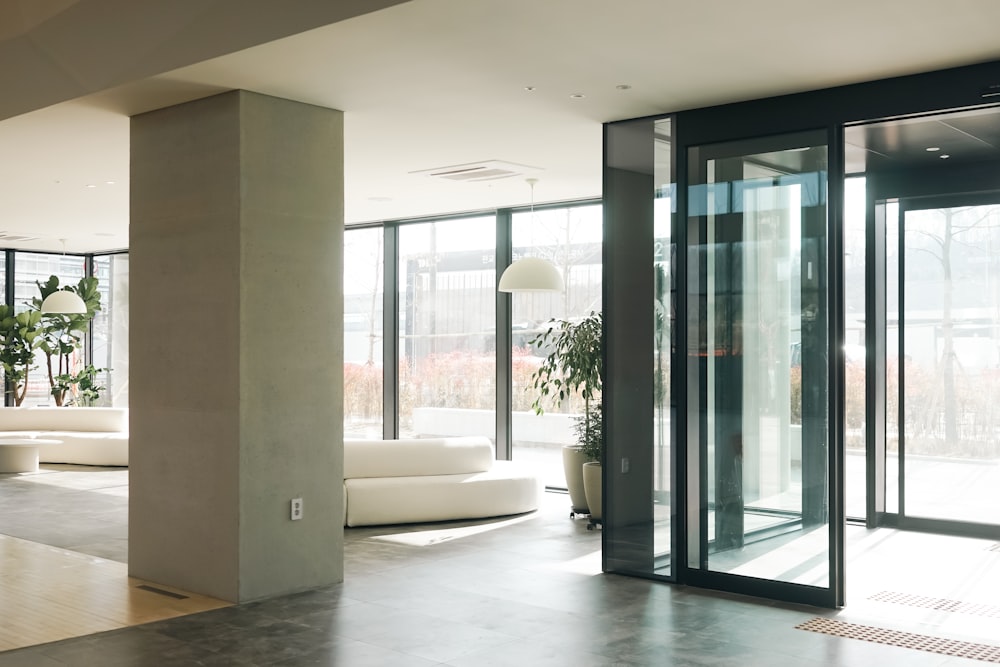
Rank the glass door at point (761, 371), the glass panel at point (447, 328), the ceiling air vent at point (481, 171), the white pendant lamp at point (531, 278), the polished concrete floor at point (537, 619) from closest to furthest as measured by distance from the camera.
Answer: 1. the polished concrete floor at point (537, 619)
2. the glass door at point (761, 371)
3. the ceiling air vent at point (481, 171)
4. the white pendant lamp at point (531, 278)
5. the glass panel at point (447, 328)

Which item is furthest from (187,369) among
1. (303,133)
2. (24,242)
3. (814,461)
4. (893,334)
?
(24,242)

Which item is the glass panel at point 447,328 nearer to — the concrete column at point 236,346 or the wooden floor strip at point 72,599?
the concrete column at point 236,346

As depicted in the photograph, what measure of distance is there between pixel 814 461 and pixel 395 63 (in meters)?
3.16

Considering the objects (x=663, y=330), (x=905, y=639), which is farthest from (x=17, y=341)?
(x=905, y=639)

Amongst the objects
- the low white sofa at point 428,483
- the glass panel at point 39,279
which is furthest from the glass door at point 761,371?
the glass panel at point 39,279

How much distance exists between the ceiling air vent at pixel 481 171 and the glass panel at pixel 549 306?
6.22 ft

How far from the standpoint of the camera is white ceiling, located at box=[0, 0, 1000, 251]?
4.25m

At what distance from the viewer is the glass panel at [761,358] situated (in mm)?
5516

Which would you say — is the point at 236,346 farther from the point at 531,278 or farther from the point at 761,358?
the point at 531,278

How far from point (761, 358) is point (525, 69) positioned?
2.16 metres

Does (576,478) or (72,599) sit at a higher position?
(576,478)

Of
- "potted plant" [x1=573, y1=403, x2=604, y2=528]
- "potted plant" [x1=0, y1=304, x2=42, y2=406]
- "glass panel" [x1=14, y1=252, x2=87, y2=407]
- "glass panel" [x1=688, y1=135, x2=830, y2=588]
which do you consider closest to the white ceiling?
"glass panel" [x1=688, y1=135, x2=830, y2=588]

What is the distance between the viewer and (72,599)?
557cm

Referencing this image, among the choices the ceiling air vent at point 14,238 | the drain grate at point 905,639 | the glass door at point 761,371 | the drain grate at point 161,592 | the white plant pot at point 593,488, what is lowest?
the drain grate at point 905,639
